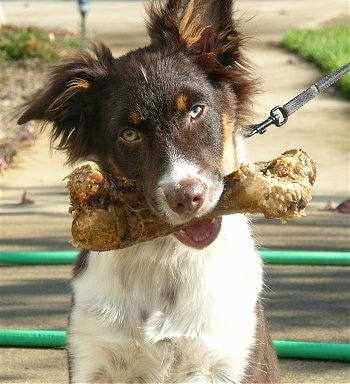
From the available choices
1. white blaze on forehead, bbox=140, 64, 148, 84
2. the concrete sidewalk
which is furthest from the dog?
the concrete sidewalk

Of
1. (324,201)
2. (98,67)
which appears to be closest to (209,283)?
(98,67)

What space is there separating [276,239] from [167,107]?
3.32m

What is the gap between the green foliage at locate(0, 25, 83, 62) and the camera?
13.2 meters

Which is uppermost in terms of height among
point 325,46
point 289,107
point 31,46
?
point 289,107

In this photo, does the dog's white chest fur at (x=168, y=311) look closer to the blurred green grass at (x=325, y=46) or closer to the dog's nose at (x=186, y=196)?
the dog's nose at (x=186, y=196)

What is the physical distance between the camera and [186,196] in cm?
368

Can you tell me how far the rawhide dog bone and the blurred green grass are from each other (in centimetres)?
739

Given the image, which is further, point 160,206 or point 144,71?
point 144,71

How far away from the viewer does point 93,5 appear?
20.1 metres

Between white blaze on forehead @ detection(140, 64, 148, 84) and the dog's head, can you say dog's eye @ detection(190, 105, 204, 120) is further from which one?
white blaze on forehead @ detection(140, 64, 148, 84)

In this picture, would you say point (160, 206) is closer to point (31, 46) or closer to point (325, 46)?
→ point (325, 46)

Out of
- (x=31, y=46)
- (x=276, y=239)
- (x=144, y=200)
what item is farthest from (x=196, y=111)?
(x=31, y=46)

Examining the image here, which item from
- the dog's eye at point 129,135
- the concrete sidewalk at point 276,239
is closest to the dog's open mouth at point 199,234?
the dog's eye at point 129,135

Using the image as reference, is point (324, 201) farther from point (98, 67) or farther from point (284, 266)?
point (98, 67)
